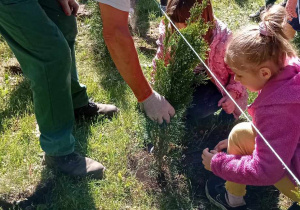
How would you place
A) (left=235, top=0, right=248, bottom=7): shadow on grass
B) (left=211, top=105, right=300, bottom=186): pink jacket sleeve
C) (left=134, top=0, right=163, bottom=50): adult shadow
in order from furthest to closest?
(left=235, top=0, right=248, bottom=7): shadow on grass < (left=134, top=0, right=163, bottom=50): adult shadow < (left=211, top=105, right=300, bottom=186): pink jacket sleeve

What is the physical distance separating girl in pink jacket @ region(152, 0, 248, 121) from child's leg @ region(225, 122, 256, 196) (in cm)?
60

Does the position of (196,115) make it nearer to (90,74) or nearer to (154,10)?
(90,74)

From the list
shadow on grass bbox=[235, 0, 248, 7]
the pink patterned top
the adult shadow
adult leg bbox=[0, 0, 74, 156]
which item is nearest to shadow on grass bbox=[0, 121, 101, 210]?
adult leg bbox=[0, 0, 74, 156]

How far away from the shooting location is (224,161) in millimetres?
2223

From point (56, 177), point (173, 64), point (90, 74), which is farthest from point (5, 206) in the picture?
point (90, 74)

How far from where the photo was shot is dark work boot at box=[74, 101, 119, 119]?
336 centimetres

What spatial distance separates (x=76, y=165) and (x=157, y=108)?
792 mm

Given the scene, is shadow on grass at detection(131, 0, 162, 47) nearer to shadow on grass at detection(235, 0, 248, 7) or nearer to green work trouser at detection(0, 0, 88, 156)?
shadow on grass at detection(235, 0, 248, 7)

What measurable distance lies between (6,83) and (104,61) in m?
0.99

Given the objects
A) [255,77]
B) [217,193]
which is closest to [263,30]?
[255,77]

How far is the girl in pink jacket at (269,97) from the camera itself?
6.51 ft

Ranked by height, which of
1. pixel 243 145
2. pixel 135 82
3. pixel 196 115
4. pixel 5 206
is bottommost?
pixel 5 206

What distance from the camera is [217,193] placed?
265 cm

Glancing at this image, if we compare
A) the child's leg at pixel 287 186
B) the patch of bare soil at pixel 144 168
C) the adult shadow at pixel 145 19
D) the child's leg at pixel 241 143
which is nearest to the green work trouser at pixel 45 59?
the patch of bare soil at pixel 144 168
